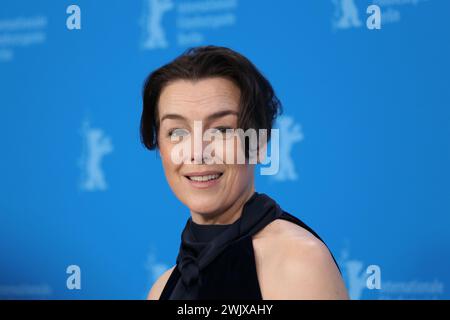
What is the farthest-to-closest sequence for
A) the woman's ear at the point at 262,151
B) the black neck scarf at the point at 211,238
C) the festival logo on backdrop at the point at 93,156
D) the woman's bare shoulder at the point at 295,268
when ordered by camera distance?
the festival logo on backdrop at the point at 93,156 < the woman's ear at the point at 262,151 < the black neck scarf at the point at 211,238 < the woman's bare shoulder at the point at 295,268

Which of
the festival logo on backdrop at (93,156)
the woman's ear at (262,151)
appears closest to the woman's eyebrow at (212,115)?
the woman's ear at (262,151)

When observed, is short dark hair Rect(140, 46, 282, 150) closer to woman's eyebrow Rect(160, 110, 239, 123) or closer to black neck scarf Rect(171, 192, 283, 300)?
woman's eyebrow Rect(160, 110, 239, 123)

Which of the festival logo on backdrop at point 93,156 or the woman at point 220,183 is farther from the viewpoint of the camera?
the festival logo on backdrop at point 93,156

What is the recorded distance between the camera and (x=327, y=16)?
8.54ft

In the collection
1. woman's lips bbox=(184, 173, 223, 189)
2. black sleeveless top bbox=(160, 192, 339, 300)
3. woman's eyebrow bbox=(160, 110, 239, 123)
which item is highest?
woman's eyebrow bbox=(160, 110, 239, 123)

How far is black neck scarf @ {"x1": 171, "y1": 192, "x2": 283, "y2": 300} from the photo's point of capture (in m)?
1.42

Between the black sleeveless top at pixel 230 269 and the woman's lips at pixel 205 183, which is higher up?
the woman's lips at pixel 205 183

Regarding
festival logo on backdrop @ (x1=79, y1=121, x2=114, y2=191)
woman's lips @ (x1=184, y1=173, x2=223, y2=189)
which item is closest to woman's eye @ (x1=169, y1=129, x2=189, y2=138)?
woman's lips @ (x1=184, y1=173, x2=223, y2=189)

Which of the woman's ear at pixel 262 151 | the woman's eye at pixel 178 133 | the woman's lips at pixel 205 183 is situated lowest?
the woman's lips at pixel 205 183

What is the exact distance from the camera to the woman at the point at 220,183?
1.36 metres

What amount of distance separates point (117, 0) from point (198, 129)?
1.66 meters

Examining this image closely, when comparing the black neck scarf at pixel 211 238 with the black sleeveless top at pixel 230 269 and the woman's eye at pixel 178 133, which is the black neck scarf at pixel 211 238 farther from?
the woman's eye at pixel 178 133

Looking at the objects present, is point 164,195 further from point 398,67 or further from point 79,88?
point 398,67

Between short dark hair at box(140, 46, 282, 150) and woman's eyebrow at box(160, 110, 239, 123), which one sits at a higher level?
short dark hair at box(140, 46, 282, 150)
